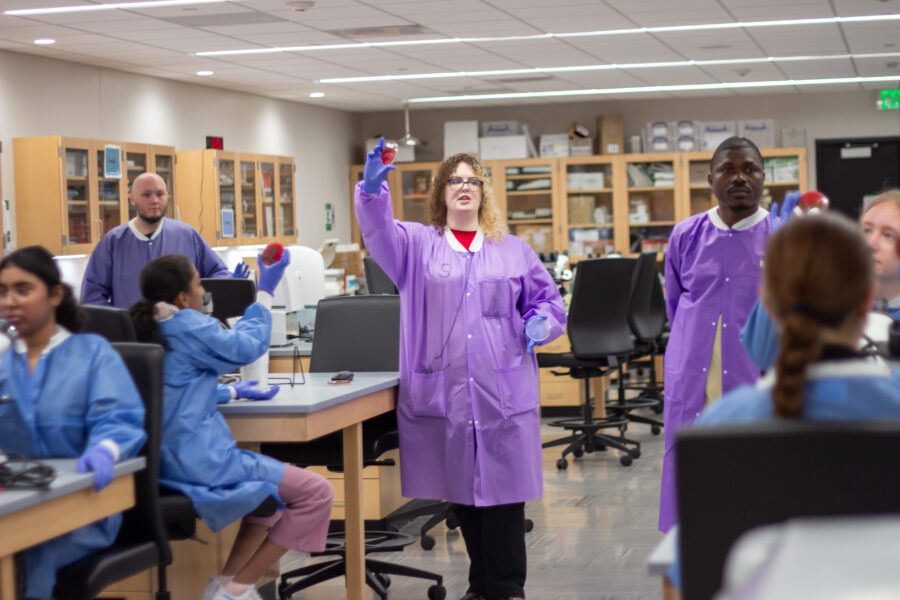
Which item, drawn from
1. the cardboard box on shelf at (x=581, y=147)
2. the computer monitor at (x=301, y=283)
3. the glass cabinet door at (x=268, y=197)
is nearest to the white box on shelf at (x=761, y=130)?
the cardboard box on shelf at (x=581, y=147)

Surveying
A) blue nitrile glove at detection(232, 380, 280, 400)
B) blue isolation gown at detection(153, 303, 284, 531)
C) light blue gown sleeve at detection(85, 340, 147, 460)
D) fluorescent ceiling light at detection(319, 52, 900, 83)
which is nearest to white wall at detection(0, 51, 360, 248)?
fluorescent ceiling light at detection(319, 52, 900, 83)

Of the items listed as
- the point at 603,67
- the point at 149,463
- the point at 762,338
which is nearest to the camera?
the point at 762,338

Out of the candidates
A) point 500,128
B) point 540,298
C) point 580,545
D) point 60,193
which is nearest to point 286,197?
point 500,128

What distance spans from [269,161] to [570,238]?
147 inches

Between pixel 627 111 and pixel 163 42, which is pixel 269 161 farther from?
pixel 627 111

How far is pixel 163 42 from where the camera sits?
7516mm

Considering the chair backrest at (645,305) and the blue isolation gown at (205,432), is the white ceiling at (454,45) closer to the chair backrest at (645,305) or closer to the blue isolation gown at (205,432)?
the chair backrest at (645,305)

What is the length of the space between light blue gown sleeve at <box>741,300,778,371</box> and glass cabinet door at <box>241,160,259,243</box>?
780 centimetres

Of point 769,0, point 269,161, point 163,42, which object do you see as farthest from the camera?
point 269,161

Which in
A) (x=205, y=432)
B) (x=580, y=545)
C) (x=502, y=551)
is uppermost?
(x=205, y=432)

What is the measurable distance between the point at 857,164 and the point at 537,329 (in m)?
10.4

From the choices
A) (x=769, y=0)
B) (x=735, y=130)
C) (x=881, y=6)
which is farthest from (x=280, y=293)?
(x=735, y=130)

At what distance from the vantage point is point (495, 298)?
11.4 ft

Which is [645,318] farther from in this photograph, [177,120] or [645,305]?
[177,120]
